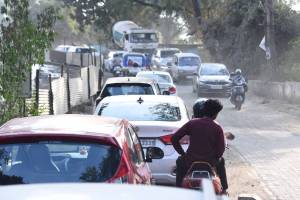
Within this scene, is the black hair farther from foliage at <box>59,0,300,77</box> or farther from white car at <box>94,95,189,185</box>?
foliage at <box>59,0,300,77</box>

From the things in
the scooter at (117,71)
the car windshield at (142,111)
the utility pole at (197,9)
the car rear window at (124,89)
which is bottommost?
the scooter at (117,71)

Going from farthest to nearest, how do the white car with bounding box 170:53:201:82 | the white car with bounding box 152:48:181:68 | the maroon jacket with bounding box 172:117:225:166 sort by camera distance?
the white car with bounding box 152:48:181:68 < the white car with bounding box 170:53:201:82 < the maroon jacket with bounding box 172:117:225:166

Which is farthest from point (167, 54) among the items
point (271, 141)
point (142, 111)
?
point (142, 111)

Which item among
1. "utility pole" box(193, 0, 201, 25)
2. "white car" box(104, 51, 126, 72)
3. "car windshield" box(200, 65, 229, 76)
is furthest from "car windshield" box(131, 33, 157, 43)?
"car windshield" box(200, 65, 229, 76)

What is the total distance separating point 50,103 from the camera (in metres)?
19.4

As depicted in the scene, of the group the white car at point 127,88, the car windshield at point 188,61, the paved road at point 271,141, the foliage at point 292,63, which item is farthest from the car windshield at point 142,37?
the white car at point 127,88

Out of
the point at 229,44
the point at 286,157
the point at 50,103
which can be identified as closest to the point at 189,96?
the point at 229,44

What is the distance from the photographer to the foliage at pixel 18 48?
44.4 feet

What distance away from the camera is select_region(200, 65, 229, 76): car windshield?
36562 millimetres

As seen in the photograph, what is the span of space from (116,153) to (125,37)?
57845 millimetres

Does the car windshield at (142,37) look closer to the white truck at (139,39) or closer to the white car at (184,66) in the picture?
the white truck at (139,39)

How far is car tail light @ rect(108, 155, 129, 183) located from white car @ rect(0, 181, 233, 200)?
2.56 meters

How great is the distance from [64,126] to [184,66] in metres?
41.5

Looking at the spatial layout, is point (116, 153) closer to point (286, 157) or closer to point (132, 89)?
point (286, 157)
